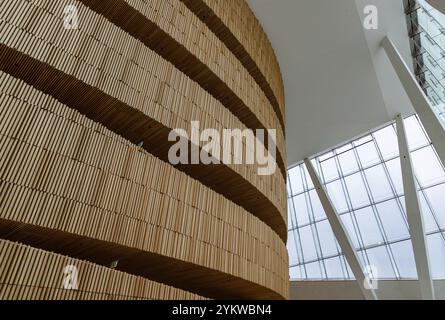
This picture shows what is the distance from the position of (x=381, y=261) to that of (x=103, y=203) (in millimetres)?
16540

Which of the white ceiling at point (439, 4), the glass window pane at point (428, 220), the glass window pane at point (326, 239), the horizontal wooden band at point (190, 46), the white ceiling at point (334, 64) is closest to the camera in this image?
the white ceiling at point (439, 4)

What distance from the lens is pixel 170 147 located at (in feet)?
30.9

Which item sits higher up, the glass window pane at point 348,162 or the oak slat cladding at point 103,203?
the glass window pane at point 348,162

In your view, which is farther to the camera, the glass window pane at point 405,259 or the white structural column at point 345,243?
the glass window pane at point 405,259

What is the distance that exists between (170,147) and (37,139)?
3393 millimetres

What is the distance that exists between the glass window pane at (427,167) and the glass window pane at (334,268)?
18.9 feet

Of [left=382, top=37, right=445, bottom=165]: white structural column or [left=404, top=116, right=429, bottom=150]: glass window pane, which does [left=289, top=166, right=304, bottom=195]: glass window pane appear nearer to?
[left=404, top=116, right=429, bottom=150]: glass window pane

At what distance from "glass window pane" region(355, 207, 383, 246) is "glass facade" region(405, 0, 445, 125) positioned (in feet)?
24.1

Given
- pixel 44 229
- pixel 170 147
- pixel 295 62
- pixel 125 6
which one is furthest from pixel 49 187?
pixel 295 62

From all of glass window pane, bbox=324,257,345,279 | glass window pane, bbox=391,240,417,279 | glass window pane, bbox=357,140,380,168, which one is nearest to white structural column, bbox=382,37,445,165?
glass window pane, bbox=391,240,417,279

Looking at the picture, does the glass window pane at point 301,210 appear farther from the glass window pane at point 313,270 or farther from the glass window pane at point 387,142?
the glass window pane at point 387,142

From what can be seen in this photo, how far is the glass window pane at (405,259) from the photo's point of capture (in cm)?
1878

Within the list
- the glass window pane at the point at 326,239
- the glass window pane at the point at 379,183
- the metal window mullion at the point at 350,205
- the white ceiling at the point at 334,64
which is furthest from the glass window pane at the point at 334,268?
the white ceiling at the point at 334,64
